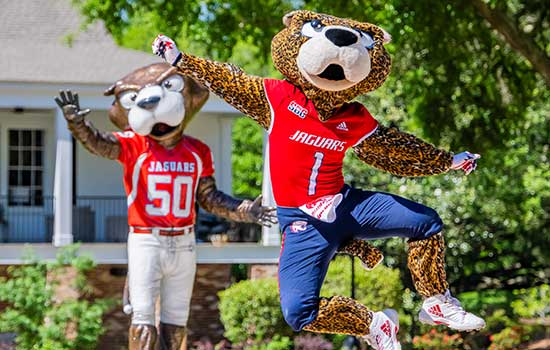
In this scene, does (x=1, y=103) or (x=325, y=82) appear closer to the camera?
(x=325, y=82)

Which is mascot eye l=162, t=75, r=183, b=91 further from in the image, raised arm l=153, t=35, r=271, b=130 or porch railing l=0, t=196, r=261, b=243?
porch railing l=0, t=196, r=261, b=243

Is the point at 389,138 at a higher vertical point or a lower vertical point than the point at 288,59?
lower

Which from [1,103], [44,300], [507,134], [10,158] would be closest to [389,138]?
[507,134]

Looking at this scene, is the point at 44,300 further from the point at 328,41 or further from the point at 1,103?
the point at 328,41

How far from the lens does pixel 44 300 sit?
1227 centimetres

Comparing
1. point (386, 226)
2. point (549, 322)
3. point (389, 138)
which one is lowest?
point (549, 322)

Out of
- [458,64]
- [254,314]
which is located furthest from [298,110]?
[254,314]

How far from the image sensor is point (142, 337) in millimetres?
8469

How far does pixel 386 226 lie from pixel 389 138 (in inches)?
19.0

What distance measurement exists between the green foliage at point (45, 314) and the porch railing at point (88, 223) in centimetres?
326

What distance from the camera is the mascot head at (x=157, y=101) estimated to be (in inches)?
324

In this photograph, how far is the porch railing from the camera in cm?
1606

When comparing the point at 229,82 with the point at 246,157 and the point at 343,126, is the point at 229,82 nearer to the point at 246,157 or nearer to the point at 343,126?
the point at 343,126

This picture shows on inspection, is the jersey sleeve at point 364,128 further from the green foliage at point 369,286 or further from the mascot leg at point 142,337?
the green foliage at point 369,286
